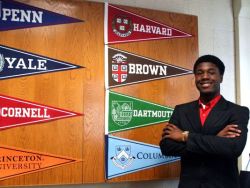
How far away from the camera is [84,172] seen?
230 cm

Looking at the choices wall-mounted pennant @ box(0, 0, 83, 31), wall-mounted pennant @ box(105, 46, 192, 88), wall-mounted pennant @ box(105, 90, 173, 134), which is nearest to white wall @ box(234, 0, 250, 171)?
wall-mounted pennant @ box(105, 46, 192, 88)

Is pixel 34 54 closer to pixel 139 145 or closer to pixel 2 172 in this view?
pixel 2 172

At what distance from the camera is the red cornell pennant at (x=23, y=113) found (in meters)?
2.14

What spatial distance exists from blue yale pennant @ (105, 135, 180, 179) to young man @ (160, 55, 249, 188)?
45 cm

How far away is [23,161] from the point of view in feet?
7.10

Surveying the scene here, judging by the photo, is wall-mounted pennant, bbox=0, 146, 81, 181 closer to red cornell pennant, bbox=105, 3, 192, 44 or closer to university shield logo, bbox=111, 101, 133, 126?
university shield logo, bbox=111, 101, 133, 126

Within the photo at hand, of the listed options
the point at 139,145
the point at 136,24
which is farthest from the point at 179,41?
the point at 139,145

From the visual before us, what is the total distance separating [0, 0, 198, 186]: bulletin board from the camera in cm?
218

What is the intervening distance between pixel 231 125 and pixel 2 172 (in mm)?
1494

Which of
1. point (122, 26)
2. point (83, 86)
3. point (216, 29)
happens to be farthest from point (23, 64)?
point (216, 29)

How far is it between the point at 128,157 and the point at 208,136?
0.79m

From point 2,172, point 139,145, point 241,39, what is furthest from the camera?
point 241,39

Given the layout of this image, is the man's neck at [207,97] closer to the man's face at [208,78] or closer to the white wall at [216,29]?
the man's face at [208,78]

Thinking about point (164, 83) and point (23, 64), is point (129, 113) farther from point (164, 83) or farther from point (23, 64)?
point (23, 64)
